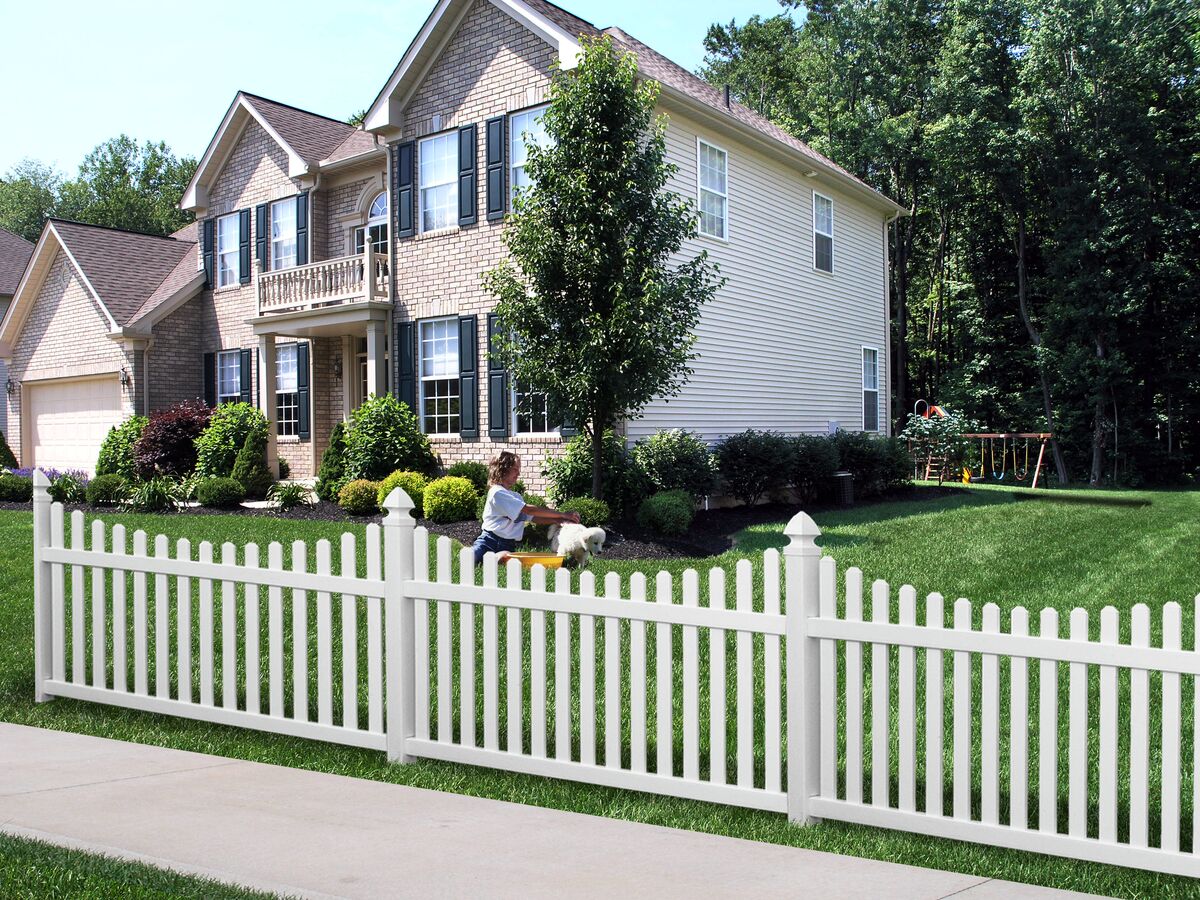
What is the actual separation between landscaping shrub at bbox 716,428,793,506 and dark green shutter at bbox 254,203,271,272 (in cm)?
1116

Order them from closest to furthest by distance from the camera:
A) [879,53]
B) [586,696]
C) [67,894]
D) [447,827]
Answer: [67,894], [447,827], [586,696], [879,53]

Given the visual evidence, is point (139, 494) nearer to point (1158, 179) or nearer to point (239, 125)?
point (239, 125)

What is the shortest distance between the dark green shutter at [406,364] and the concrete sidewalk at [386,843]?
13.2m

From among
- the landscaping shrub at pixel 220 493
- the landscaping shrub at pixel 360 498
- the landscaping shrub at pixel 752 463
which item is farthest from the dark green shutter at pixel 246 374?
the landscaping shrub at pixel 752 463

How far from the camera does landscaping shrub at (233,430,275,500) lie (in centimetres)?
1875

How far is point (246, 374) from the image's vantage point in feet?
73.8

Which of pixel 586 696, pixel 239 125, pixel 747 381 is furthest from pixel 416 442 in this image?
pixel 586 696

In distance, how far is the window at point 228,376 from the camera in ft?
75.3

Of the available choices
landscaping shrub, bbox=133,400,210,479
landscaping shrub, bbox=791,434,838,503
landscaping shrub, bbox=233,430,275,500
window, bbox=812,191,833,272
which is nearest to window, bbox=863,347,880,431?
window, bbox=812,191,833,272

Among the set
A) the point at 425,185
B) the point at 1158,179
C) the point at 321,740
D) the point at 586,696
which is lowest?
the point at 321,740

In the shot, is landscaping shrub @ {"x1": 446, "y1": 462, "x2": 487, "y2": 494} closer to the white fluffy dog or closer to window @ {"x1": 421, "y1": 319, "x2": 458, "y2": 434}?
window @ {"x1": 421, "y1": 319, "x2": 458, "y2": 434}

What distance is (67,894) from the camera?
3.49m

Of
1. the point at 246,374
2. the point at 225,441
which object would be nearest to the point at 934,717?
the point at 225,441

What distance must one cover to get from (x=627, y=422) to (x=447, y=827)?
11.6 meters
